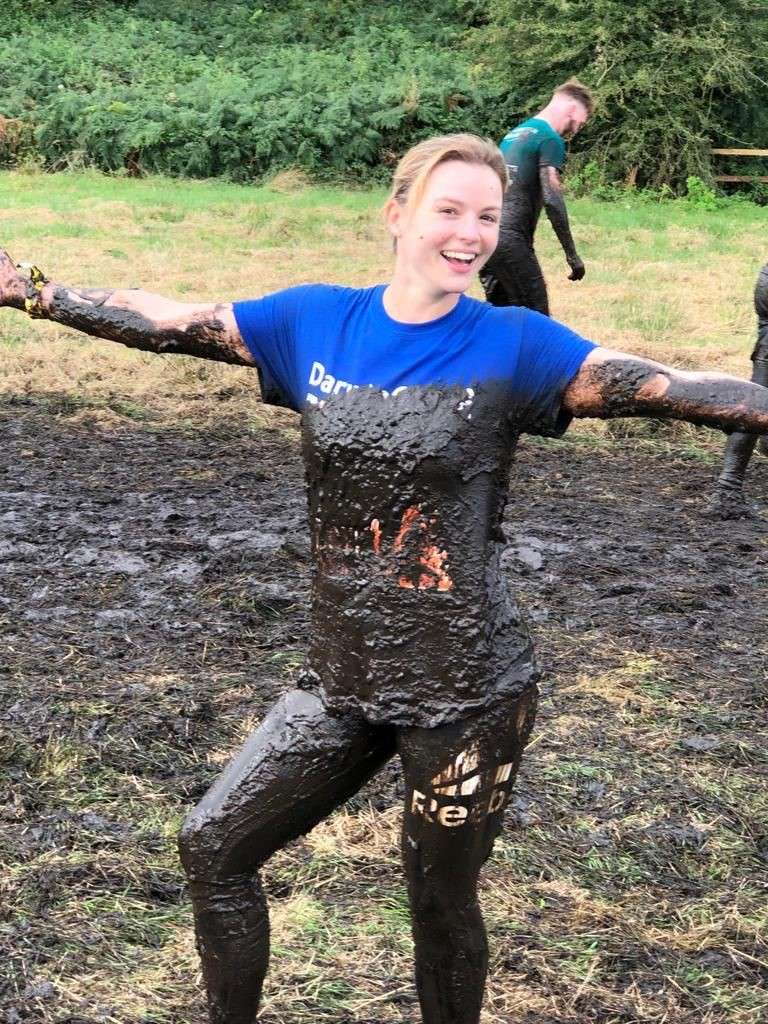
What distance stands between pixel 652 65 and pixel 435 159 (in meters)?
22.3

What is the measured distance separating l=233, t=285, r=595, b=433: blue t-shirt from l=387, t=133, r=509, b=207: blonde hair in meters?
0.23

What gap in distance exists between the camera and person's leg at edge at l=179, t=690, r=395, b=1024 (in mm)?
2578

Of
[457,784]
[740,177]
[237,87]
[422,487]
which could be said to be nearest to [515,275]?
[422,487]

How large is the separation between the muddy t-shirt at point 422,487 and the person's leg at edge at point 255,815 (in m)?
0.09

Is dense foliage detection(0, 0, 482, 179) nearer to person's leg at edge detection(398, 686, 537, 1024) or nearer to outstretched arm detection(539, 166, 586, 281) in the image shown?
outstretched arm detection(539, 166, 586, 281)

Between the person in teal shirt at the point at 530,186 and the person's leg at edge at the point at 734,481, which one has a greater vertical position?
the person in teal shirt at the point at 530,186

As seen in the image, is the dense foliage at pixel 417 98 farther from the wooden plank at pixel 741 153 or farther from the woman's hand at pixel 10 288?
the woman's hand at pixel 10 288

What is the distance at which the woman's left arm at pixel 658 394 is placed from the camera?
257 cm

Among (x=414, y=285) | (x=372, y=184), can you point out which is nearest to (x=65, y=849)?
(x=414, y=285)

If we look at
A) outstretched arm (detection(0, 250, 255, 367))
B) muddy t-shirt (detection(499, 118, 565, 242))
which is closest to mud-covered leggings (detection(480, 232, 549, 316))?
muddy t-shirt (detection(499, 118, 565, 242))

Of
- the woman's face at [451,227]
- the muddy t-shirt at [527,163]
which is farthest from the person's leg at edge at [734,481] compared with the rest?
the woman's face at [451,227]

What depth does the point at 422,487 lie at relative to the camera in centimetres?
252

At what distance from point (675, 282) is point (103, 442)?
7.70 m

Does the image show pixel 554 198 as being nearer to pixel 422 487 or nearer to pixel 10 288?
pixel 10 288
